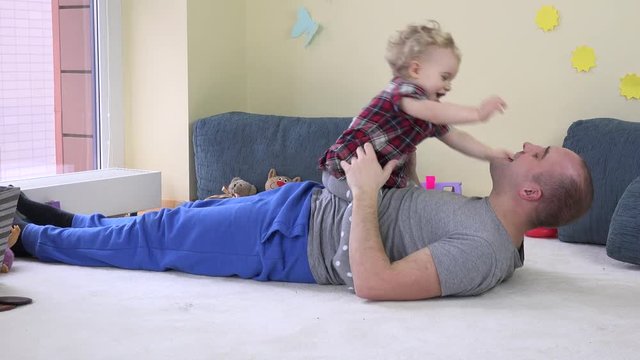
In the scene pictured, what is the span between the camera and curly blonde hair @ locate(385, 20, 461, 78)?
2105 mm

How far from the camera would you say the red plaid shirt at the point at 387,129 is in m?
2.11

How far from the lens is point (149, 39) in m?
3.39

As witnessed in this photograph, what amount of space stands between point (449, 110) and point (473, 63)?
1263 mm

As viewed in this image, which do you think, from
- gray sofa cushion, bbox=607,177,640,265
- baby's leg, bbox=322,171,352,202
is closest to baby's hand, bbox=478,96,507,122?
baby's leg, bbox=322,171,352,202

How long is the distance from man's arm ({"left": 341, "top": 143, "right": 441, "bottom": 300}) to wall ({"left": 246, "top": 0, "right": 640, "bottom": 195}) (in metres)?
1.24

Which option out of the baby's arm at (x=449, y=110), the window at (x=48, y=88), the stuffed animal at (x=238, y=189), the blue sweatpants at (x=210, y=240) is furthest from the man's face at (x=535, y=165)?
the window at (x=48, y=88)

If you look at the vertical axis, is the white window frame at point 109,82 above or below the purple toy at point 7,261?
above

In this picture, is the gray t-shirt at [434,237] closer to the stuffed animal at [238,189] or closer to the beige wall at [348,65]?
the stuffed animal at [238,189]

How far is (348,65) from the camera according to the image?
3.46m

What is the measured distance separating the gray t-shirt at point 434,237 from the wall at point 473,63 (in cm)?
108

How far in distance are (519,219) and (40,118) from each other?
1.92m

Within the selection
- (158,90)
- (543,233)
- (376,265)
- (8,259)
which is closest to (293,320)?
(376,265)

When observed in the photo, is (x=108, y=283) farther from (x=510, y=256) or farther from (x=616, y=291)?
(x=616, y=291)

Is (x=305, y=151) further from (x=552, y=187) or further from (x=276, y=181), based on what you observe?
(x=552, y=187)
